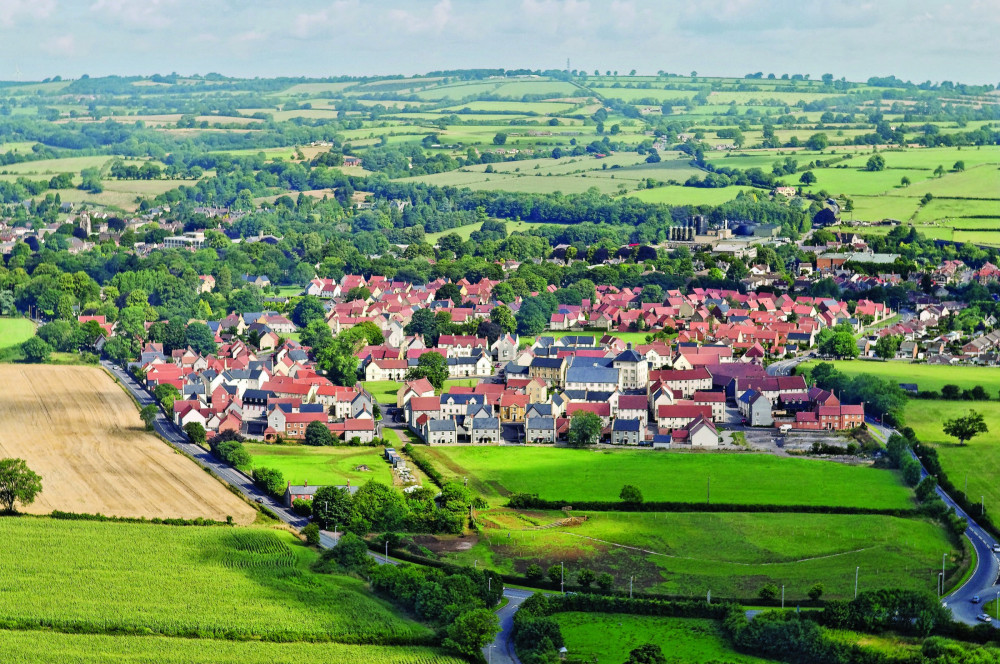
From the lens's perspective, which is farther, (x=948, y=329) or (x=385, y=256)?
(x=385, y=256)

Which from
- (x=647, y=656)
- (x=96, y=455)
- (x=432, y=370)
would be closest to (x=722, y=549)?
(x=647, y=656)

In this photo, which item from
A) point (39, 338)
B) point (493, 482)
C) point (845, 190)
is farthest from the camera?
point (845, 190)

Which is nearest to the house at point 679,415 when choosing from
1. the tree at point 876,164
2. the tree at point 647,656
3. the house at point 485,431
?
the house at point 485,431

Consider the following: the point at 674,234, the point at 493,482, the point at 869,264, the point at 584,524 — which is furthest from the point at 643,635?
the point at 674,234

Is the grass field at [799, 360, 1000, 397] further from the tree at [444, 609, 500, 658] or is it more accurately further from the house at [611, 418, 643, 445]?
the tree at [444, 609, 500, 658]

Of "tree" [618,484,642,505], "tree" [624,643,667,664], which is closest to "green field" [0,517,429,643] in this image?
"tree" [624,643,667,664]

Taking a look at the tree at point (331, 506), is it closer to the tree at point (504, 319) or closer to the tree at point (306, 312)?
the tree at point (504, 319)

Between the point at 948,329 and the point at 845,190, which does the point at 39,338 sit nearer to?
the point at 948,329
